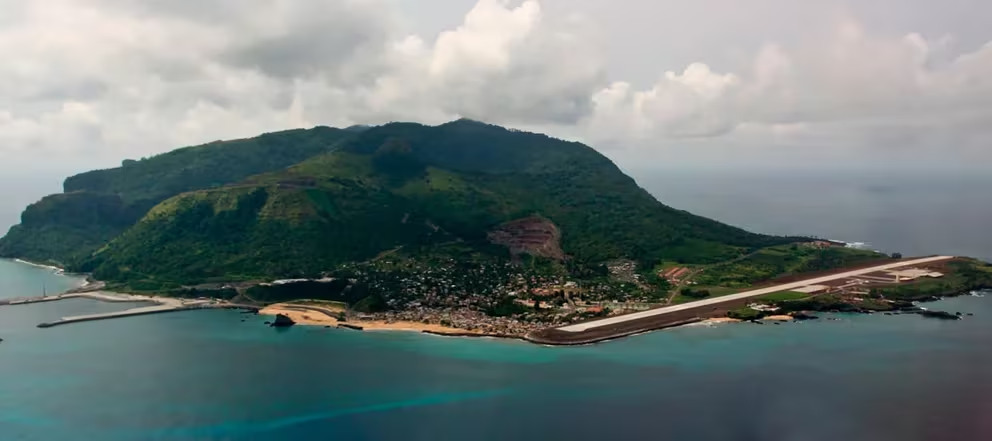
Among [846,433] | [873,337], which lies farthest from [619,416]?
[873,337]

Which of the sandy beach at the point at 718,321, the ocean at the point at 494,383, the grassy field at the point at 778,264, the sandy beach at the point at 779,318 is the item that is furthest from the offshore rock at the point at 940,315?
the sandy beach at the point at 718,321

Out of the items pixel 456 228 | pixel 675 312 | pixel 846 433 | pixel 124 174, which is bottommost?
pixel 846 433

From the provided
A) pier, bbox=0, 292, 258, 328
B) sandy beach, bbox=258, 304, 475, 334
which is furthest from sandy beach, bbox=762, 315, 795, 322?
pier, bbox=0, 292, 258, 328

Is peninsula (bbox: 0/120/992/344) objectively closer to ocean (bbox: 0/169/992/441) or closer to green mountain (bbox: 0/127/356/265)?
green mountain (bbox: 0/127/356/265)

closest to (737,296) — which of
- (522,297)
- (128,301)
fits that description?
(522,297)

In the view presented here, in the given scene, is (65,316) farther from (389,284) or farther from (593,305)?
(593,305)

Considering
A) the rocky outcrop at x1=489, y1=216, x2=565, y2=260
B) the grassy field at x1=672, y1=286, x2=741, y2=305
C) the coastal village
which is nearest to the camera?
the coastal village

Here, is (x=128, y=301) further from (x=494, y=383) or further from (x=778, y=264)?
(x=778, y=264)

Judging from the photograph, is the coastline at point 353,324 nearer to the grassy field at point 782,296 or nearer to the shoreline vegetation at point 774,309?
the shoreline vegetation at point 774,309
